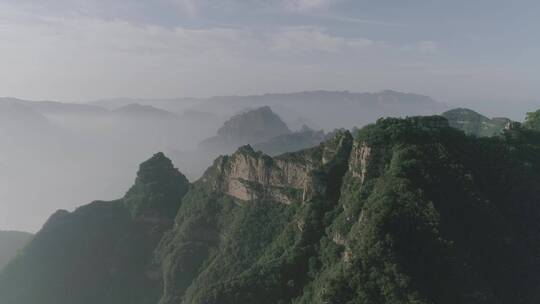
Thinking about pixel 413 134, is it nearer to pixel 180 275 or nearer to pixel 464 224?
pixel 464 224

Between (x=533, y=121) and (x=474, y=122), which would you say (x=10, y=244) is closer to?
(x=533, y=121)

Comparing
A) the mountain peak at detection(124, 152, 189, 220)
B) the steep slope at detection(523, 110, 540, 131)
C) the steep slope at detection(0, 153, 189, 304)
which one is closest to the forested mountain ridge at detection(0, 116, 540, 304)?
the steep slope at detection(0, 153, 189, 304)

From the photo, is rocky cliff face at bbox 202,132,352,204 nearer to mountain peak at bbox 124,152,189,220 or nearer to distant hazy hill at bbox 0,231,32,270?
mountain peak at bbox 124,152,189,220

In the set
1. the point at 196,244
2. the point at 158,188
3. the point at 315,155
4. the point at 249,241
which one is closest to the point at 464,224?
the point at 315,155

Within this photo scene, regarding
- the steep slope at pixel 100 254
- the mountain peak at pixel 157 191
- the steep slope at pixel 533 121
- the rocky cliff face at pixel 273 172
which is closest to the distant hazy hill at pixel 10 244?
the steep slope at pixel 100 254

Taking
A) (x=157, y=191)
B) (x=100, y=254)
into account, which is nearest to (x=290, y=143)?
(x=157, y=191)

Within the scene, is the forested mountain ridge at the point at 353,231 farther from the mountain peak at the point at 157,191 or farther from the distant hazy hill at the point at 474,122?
the distant hazy hill at the point at 474,122
